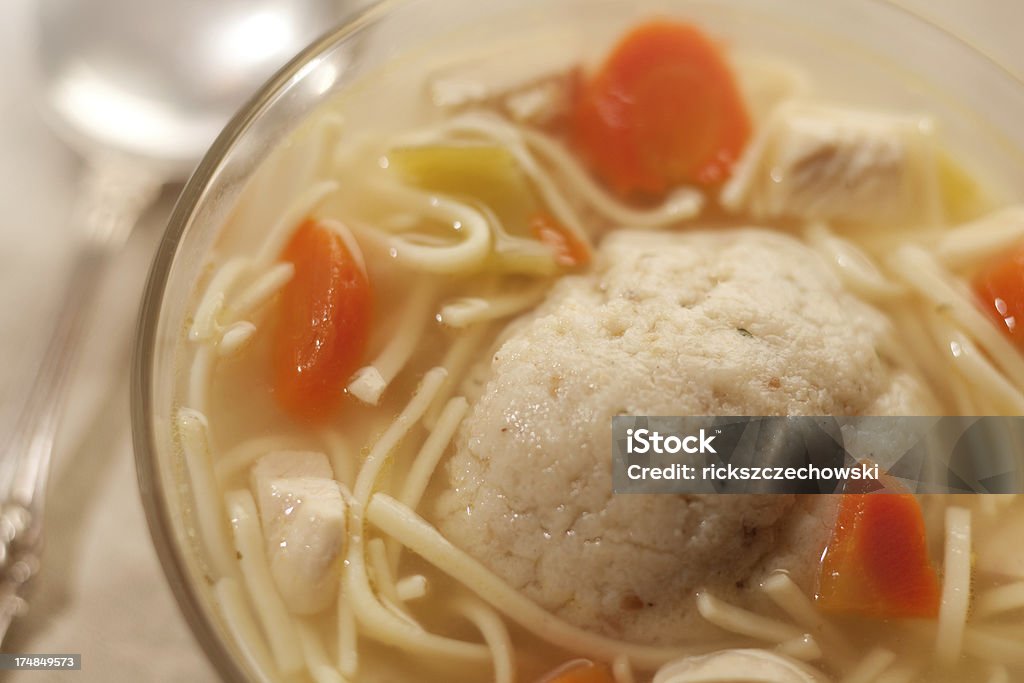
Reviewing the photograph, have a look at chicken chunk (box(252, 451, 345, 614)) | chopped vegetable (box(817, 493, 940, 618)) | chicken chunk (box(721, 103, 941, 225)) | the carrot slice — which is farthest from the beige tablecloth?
chopped vegetable (box(817, 493, 940, 618))

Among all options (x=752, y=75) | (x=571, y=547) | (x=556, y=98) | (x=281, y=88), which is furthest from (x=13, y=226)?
(x=752, y=75)

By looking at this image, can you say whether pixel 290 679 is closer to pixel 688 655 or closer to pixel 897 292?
pixel 688 655

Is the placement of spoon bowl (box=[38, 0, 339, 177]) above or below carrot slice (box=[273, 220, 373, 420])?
above

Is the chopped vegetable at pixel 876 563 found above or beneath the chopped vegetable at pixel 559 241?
beneath

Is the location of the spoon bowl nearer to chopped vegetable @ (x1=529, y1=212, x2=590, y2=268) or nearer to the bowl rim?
the bowl rim

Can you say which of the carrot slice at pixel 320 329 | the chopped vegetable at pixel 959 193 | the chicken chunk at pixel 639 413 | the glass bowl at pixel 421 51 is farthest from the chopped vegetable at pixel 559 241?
the chopped vegetable at pixel 959 193

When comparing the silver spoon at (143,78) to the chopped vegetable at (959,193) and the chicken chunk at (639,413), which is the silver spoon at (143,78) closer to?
the chicken chunk at (639,413)

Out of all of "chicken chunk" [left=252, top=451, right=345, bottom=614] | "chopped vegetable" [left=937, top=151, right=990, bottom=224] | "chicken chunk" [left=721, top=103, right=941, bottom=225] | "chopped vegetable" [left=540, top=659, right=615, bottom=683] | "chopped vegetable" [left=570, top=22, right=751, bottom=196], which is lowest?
"chopped vegetable" [left=540, top=659, right=615, bottom=683]
